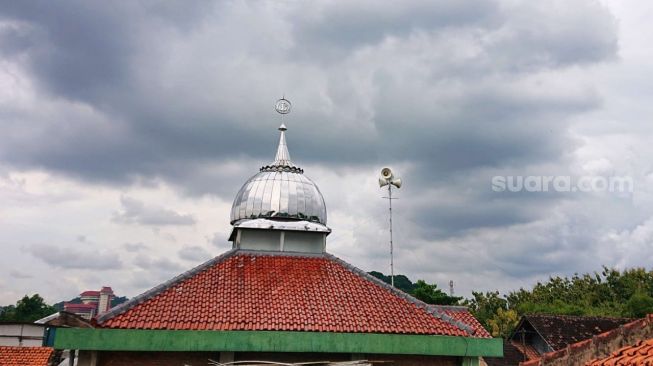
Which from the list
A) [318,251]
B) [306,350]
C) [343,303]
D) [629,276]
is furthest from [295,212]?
[629,276]

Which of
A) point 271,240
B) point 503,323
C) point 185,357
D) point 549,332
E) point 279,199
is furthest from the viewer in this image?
point 503,323

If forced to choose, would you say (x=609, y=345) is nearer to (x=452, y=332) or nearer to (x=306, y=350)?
(x=452, y=332)

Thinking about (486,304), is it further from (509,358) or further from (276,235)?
(276,235)

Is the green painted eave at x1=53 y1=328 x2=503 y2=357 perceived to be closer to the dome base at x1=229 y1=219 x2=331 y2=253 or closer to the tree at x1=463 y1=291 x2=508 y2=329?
the dome base at x1=229 y1=219 x2=331 y2=253

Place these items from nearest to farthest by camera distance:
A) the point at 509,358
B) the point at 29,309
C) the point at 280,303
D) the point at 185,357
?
the point at 185,357
the point at 280,303
the point at 509,358
the point at 29,309

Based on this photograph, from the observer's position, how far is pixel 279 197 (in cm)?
1866

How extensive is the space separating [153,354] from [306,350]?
389 cm

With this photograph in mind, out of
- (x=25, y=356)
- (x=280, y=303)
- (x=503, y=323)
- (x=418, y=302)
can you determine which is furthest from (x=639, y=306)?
(x=25, y=356)

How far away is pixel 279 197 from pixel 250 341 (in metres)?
6.35

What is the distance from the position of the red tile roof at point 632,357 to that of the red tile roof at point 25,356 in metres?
22.7

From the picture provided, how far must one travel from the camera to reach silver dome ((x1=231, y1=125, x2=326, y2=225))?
18.5 metres

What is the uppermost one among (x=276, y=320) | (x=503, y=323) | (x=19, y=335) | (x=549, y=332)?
(x=503, y=323)

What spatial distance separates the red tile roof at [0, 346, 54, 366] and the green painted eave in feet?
41.3

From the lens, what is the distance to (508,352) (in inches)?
1398
